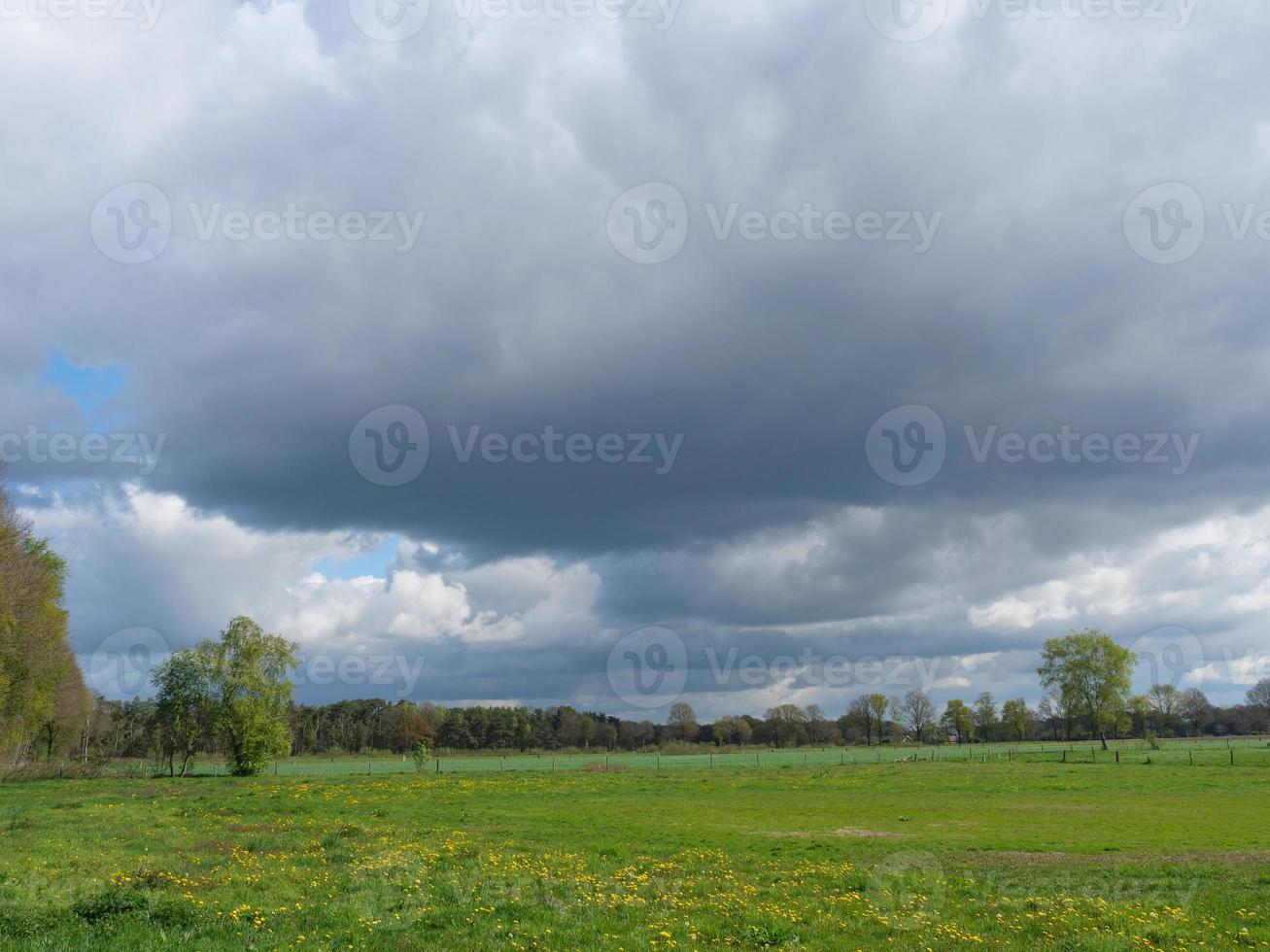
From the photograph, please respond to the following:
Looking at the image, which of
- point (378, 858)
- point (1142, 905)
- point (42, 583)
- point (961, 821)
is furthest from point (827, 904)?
point (42, 583)

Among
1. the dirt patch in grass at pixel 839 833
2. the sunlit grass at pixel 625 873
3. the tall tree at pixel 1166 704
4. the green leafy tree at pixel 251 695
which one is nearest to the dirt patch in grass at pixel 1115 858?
the sunlit grass at pixel 625 873

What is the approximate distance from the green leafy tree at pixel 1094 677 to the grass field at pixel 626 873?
229 ft

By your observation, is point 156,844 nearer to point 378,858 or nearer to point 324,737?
point 378,858

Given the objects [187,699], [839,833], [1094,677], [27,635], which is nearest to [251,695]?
[187,699]

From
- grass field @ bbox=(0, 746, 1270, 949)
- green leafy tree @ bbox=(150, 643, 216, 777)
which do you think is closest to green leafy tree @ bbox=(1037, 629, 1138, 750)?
grass field @ bbox=(0, 746, 1270, 949)

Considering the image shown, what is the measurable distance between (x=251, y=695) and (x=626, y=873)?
234 ft

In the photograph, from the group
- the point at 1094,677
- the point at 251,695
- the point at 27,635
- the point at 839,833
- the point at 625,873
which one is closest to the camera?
the point at 625,873

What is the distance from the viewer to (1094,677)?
110 meters

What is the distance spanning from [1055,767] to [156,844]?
252 feet

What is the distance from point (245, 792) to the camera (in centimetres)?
4766

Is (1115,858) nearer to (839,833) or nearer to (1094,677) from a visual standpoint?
(839,833)

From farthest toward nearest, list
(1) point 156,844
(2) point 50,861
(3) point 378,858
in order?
(1) point 156,844 → (3) point 378,858 → (2) point 50,861

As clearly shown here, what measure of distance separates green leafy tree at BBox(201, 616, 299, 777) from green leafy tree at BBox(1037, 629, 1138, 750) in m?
97.8

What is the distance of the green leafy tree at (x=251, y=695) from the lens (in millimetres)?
77938
